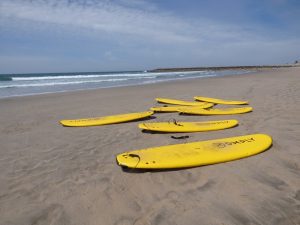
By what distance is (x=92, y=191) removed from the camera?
2404 mm

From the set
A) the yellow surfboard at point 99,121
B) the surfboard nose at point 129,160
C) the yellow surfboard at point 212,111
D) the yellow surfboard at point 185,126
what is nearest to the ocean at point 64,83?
the yellow surfboard at point 99,121

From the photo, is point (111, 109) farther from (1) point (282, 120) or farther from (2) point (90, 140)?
(1) point (282, 120)

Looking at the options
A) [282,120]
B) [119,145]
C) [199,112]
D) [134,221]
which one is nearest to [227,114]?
[199,112]

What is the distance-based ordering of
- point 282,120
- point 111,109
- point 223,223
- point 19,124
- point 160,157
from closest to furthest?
point 223,223, point 160,157, point 282,120, point 19,124, point 111,109

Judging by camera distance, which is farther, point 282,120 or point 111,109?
point 111,109

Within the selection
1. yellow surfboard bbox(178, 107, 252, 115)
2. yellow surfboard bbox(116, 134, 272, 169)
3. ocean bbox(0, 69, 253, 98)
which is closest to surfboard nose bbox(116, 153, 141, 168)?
yellow surfboard bbox(116, 134, 272, 169)

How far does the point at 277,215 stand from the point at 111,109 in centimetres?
544

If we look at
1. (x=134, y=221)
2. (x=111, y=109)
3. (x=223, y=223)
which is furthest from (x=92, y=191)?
(x=111, y=109)

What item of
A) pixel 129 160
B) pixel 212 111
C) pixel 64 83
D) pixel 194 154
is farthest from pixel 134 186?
pixel 64 83

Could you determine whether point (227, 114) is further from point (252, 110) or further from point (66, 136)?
point (66, 136)

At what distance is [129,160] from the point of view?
2.85 metres

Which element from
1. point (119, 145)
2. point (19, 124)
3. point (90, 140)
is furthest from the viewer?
point (19, 124)

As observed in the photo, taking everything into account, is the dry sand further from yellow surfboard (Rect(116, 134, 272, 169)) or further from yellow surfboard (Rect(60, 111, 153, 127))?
yellow surfboard (Rect(60, 111, 153, 127))

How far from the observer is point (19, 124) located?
5.35 m
